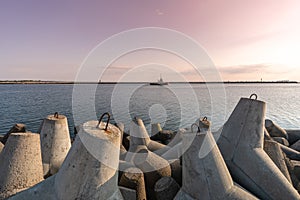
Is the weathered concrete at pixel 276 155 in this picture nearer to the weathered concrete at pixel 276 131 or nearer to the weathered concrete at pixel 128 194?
the weathered concrete at pixel 128 194

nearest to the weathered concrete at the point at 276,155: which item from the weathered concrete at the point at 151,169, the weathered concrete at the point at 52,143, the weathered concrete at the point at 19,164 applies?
the weathered concrete at the point at 151,169

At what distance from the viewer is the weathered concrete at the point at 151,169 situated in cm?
418

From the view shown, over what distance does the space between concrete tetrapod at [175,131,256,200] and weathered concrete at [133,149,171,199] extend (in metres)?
0.97

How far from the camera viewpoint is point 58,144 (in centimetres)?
434

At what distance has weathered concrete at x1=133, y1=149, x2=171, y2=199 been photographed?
4.18 metres

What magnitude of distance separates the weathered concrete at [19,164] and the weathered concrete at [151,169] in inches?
73.2

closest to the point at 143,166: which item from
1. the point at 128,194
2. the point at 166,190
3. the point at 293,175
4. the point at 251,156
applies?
the point at 166,190

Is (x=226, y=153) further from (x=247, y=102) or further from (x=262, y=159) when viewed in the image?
(x=247, y=102)

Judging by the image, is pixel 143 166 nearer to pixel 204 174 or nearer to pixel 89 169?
pixel 204 174

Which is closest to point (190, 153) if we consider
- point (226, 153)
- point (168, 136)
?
point (226, 153)

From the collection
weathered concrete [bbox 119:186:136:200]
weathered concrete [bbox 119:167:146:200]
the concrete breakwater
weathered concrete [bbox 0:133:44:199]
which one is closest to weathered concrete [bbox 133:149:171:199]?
the concrete breakwater

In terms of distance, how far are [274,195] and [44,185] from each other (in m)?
3.44

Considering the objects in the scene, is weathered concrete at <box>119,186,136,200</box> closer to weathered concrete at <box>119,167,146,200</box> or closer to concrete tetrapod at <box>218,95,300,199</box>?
weathered concrete at <box>119,167,146,200</box>

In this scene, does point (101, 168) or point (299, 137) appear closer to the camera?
point (101, 168)
